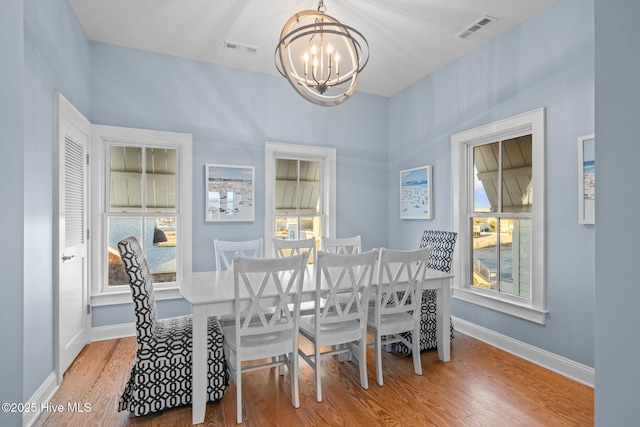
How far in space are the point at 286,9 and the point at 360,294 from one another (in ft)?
8.02

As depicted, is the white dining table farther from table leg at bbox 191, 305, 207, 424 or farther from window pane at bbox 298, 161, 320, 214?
window pane at bbox 298, 161, 320, 214

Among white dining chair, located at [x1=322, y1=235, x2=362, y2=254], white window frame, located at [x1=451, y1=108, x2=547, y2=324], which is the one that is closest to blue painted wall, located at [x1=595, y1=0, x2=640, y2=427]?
white window frame, located at [x1=451, y1=108, x2=547, y2=324]

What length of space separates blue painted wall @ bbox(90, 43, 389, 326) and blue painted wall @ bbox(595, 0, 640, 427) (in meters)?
3.64

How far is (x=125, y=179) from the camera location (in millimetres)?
3602

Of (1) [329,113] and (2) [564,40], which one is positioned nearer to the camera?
(2) [564,40]

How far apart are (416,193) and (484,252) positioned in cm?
112

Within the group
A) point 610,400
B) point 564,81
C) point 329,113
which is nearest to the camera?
point 610,400

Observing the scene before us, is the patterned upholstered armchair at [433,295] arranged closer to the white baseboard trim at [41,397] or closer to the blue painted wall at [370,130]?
the blue painted wall at [370,130]

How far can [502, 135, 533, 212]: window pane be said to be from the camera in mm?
3131

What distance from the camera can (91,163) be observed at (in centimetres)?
333

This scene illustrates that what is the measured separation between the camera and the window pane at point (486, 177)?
11.4 ft

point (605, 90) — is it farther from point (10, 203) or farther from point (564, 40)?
point (564, 40)

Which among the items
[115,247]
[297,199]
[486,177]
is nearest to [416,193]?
[486,177]

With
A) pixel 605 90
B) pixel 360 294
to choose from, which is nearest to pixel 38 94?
pixel 360 294
